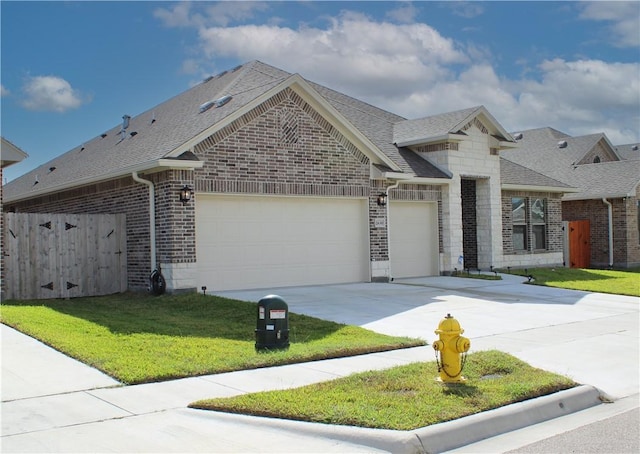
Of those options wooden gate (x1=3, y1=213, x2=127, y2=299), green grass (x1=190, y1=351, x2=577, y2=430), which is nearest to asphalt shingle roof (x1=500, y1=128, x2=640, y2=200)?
wooden gate (x1=3, y1=213, x2=127, y2=299)

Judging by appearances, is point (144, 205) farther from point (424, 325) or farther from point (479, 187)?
point (479, 187)

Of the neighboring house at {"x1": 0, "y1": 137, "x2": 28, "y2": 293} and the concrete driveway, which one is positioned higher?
the neighboring house at {"x1": 0, "y1": 137, "x2": 28, "y2": 293}

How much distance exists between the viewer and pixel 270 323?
9.59m

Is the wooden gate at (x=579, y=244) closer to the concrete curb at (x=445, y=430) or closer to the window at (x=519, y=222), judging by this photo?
the window at (x=519, y=222)

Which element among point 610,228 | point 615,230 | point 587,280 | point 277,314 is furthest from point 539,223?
point 277,314

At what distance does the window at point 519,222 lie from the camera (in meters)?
25.1

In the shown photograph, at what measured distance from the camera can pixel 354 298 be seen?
622 inches

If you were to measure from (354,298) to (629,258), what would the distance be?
1756 cm

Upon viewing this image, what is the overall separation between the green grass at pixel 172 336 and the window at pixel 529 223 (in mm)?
14069

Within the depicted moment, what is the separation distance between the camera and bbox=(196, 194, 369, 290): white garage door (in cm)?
1658

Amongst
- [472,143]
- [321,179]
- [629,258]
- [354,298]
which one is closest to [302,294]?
[354,298]

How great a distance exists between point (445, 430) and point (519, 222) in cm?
2019

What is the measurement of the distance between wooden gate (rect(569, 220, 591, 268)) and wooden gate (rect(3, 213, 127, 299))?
63.9ft

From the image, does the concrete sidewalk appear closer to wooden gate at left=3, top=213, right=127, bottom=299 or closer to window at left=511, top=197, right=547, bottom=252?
wooden gate at left=3, top=213, right=127, bottom=299
